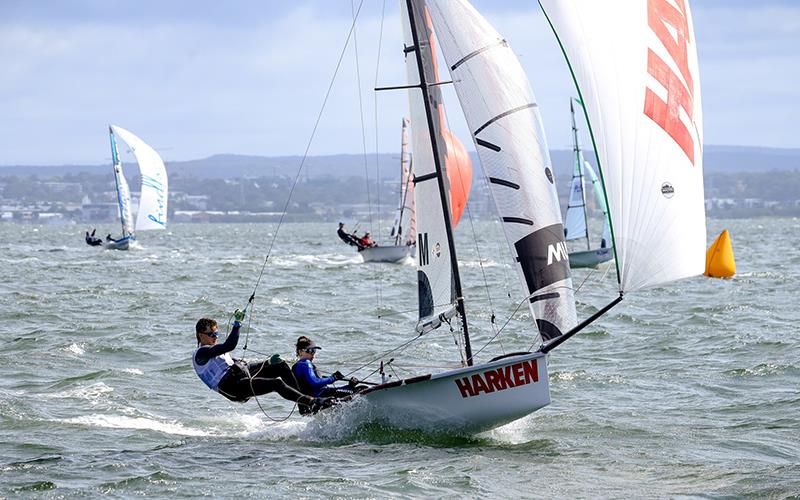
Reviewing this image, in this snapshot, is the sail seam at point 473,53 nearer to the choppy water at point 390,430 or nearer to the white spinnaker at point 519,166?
the white spinnaker at point 519,166

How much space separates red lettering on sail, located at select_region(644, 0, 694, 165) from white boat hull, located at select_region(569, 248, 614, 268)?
25339mm

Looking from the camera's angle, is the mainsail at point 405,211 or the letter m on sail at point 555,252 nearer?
the letter m on sail at point 555,252

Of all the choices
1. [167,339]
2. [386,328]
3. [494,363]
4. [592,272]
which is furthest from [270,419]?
[592,272]

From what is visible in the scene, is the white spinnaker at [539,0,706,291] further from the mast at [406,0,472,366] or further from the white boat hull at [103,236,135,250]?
the white boat hull at [103,236,135,250]

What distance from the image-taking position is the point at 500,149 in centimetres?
977

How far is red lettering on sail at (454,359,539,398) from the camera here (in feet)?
31.6

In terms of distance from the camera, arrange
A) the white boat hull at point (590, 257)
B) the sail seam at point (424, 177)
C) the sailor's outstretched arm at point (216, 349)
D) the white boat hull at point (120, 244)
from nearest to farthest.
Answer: the sailor's outstretched arm at point (216, 349) < the sail seam at point (424, 177) < the white boat hull at point (590, 257) < the white boat hull at point (120, 244)

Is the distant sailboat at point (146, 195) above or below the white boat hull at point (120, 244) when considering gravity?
above

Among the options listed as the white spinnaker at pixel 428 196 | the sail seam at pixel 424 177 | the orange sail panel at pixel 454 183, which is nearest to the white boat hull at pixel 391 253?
the orange sail panel at pixel 454 183

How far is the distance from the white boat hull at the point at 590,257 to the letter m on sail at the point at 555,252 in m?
24.4

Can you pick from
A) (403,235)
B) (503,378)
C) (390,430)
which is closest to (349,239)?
(403,235)

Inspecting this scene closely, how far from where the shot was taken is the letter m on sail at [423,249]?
11219mm

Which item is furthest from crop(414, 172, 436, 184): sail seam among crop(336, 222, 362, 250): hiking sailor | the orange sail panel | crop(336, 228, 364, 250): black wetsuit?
crop(336, 222, 362, 250): hiking sailor

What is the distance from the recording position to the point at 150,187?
1977 inches
